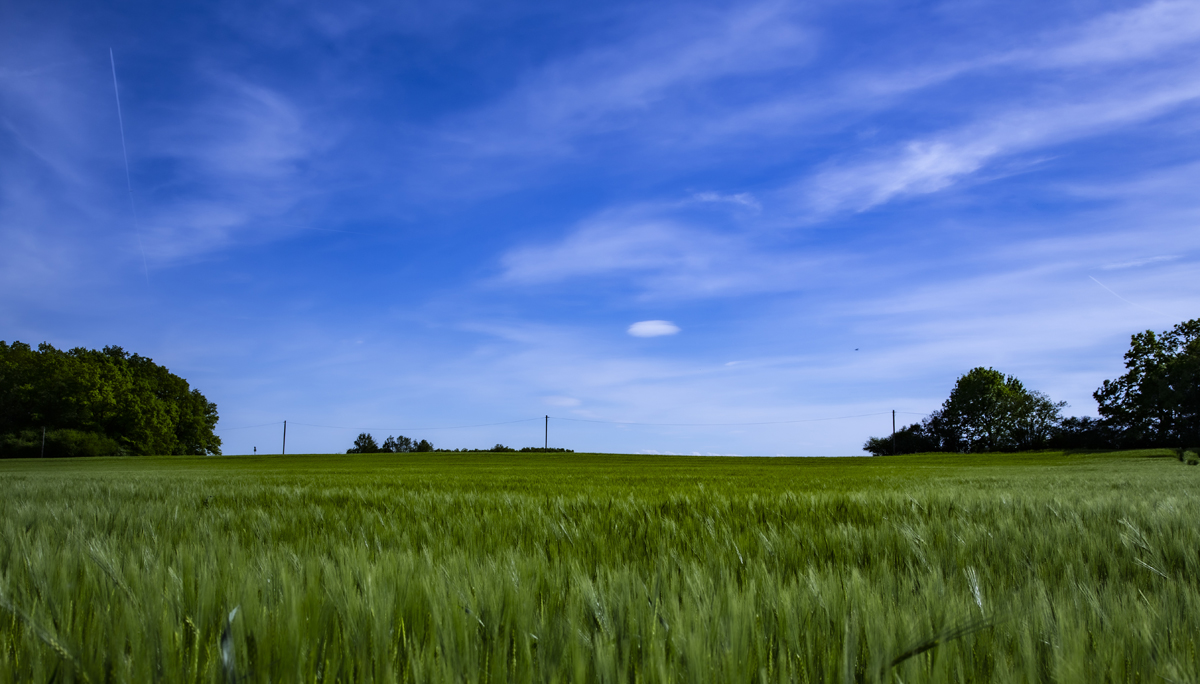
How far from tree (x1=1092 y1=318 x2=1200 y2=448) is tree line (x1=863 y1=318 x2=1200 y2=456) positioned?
0.07 meters

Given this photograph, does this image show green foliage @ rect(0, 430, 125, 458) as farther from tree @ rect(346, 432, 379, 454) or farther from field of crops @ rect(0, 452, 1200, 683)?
field of crops @ rect(0, 452, 1200, 683)

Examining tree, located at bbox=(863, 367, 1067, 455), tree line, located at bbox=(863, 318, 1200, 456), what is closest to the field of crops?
tree line, located at bbox=(863, 318, 1200, 456)

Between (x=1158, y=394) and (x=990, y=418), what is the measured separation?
93.5 feet

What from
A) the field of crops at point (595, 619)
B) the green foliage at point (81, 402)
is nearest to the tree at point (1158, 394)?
the field of crops at point (595, 619)

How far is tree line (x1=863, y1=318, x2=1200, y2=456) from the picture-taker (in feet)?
195

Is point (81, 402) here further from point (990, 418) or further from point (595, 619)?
point (990, 418)

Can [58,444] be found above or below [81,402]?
below

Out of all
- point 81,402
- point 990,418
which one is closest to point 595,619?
point 81,402

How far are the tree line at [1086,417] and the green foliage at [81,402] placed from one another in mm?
99369

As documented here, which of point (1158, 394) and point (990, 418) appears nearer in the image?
point (1158, 394)

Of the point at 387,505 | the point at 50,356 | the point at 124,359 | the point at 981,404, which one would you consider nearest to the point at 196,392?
the point at 124,359

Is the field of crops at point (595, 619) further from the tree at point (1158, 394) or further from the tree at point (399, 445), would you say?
the tree at point (399, 445)

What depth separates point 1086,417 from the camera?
3236 inches

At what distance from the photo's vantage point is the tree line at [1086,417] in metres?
59.4
